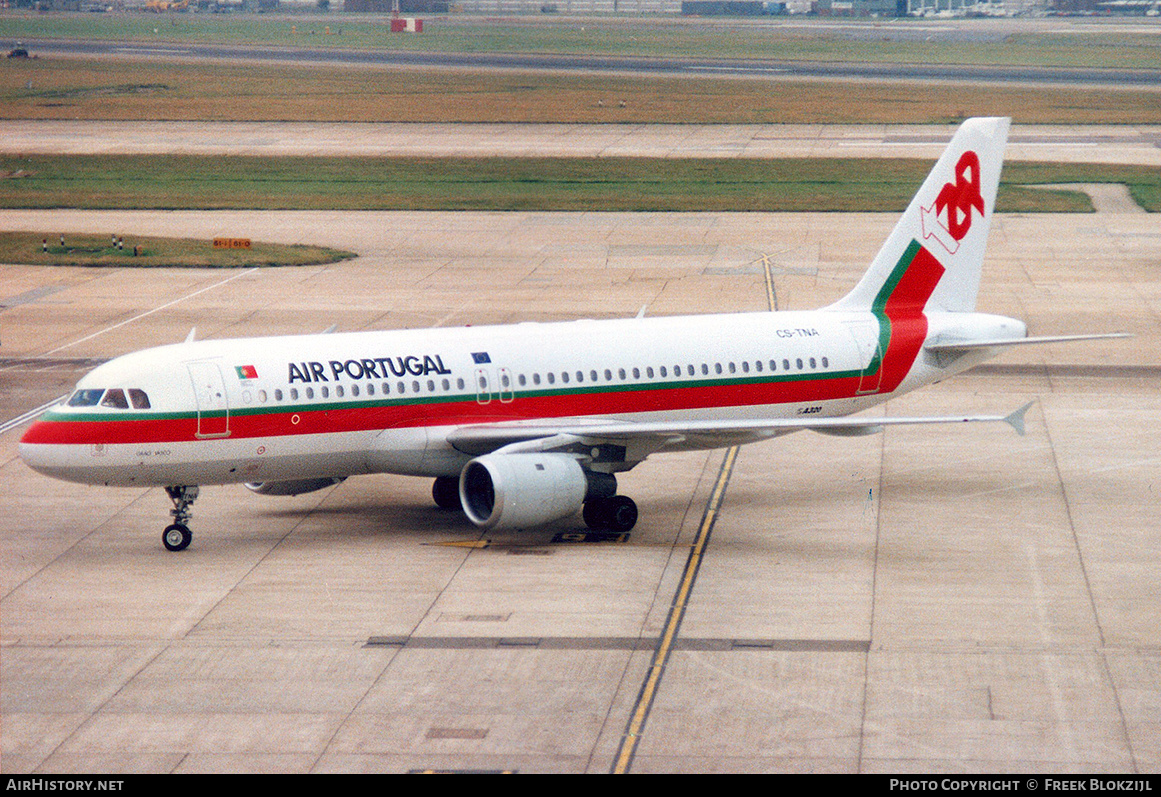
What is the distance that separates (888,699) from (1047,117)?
10140cm

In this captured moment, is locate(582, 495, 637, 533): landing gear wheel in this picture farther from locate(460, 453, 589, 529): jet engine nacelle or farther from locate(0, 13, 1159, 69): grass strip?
locate(0, 13, 1159, 69): grass strip

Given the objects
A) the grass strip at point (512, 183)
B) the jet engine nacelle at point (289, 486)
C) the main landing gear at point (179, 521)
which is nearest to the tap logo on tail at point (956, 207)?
the jet engine nacelle at point (289, 486)

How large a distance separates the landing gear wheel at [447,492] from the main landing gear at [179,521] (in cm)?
515

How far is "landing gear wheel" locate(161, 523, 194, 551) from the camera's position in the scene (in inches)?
1169

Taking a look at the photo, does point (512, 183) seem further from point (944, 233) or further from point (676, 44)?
point (676, 44)

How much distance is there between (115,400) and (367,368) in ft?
15.9

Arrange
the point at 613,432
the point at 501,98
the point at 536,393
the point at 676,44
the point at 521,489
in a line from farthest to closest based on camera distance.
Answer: the point at 676,44 → the point at 501,98 → the point at 536,393 → the point at 613,432 → the point at 521,489

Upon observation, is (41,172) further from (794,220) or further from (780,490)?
(780,490)

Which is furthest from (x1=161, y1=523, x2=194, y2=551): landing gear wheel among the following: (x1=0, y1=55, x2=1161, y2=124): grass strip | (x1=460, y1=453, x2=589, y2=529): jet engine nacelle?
(x1=0, y1=55, x2=1161, y2=124): grass strip

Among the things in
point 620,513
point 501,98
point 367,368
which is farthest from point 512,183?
point 620,513

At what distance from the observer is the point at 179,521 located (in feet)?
98.2

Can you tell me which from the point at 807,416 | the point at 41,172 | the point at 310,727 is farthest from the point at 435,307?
the point at 41,172

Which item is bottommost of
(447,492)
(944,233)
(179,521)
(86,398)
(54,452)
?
(447,492)

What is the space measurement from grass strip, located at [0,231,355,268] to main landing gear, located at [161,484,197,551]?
3563 centimetres
